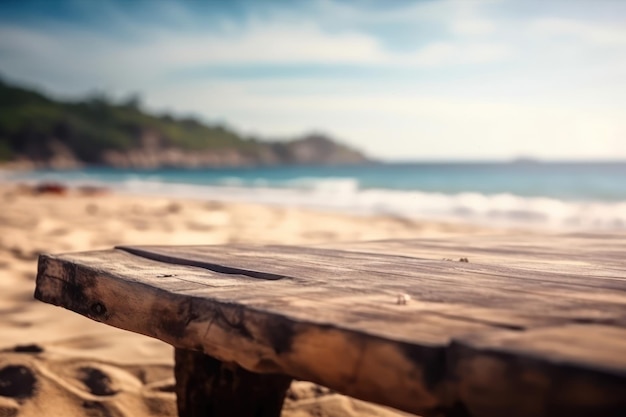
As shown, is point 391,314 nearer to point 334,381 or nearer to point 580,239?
point 334,381

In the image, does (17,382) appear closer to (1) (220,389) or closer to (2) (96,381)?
(2) (96,381)

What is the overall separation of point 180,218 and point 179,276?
6160 millimetres

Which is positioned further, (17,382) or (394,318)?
(17,382)

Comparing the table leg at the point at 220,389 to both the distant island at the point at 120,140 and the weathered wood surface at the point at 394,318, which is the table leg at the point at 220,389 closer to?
the weathered wood surface at the point at 394,318

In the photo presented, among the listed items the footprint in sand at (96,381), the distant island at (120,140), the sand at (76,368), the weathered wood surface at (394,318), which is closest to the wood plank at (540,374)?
the weathered wood surface at (394,318)

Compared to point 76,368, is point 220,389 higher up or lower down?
higher up

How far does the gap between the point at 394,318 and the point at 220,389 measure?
0.58 metres

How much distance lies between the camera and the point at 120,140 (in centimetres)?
6750

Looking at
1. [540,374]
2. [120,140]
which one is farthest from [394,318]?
[120,140]

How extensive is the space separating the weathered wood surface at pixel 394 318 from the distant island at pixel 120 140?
56.3 m

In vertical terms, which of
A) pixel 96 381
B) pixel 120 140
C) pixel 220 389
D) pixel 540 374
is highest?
pixel 120 140

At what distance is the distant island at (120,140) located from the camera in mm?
58334

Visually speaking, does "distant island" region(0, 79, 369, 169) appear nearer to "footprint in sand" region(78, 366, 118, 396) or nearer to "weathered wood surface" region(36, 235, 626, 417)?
"footprint in sand" region(78, 366, 118, 396)

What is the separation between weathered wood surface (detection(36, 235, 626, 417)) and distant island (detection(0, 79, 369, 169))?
2215 inches
